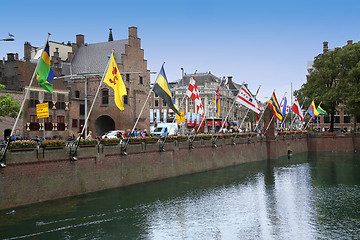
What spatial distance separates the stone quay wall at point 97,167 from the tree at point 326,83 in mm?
29432

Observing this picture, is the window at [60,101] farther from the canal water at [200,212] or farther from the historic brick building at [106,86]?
the canal water at [200,212]

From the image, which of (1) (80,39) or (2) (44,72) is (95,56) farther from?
(2) (44,72)

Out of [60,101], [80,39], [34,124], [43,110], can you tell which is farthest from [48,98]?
[43,110]

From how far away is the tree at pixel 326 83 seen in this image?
73375mm

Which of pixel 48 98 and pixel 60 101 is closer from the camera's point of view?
pixel 48 98

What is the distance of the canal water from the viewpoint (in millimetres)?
20562

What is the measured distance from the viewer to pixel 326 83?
251 ft

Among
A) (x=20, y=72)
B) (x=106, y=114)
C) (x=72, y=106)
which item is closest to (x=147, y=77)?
(x=106, y=114)

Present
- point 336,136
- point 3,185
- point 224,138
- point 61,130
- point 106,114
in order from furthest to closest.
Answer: point 336,136 → point 106,114 → point 61,130 → point 224,138 → point 3,185

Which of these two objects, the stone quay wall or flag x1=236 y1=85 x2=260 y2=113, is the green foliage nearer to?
the stone quay wall

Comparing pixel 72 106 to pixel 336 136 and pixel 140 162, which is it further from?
pixel 336 136

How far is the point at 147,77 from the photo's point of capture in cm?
6756

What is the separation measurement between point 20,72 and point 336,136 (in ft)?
187

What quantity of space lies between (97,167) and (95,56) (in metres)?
39.5
